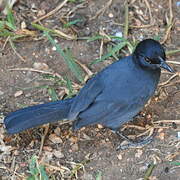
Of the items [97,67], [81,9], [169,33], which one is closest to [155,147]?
[97,67]

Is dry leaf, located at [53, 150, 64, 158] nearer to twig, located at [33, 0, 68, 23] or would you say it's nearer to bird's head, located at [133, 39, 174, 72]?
bird's head, located at [133, 39, 174, 72]

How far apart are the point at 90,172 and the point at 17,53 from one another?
5.28 ft

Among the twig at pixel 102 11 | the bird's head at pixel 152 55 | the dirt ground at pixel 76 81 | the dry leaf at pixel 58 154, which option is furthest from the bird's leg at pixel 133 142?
the twig at pixel 102 11

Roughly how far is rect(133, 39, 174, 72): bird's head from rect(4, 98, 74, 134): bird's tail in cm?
77

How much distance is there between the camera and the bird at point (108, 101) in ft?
14.6

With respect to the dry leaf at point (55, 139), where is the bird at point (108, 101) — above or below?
above

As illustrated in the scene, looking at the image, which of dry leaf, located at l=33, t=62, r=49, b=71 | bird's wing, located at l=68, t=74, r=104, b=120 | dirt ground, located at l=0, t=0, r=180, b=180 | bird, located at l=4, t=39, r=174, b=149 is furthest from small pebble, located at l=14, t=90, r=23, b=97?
bird's wing, located at l=68, t=74, r=104, b=120

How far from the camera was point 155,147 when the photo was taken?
15.6 ft

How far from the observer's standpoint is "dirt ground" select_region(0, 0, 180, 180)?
181 inches

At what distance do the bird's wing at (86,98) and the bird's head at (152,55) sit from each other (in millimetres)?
424

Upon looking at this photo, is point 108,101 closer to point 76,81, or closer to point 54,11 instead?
point 76,81

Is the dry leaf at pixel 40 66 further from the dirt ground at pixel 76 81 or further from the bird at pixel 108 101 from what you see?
the bird at pixel 108 101

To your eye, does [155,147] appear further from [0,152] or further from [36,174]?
[0,152]

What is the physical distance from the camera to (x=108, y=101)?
4461 millimetres
